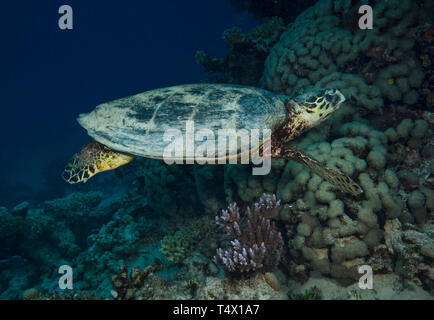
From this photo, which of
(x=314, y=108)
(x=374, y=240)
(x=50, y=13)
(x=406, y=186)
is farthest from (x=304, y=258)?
(x=50, y=13)

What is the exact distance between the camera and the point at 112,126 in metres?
3.41

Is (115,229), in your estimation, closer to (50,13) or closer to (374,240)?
(374,240)

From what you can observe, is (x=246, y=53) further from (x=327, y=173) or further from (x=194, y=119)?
(x=327, y=173)

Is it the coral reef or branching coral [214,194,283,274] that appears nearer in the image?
branching coral [214,194,283,274]

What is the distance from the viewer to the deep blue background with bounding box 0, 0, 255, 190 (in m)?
72.9

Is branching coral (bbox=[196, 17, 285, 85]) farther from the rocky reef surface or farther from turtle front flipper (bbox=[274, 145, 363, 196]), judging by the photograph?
turtle front flipper (bbox=[274, 145, 363, 196])

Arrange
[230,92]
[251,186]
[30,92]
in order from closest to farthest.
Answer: [230,92] → [251,186] → [30,92]

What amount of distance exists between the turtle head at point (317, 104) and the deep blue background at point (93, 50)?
2451 inches

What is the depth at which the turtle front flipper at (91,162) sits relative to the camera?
369 cm

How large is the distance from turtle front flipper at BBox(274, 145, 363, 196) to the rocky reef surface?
0.91 feet

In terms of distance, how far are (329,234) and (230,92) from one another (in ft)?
9.34

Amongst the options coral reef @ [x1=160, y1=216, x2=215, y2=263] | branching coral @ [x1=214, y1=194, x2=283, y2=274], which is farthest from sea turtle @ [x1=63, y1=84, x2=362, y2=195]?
coral reef @ [x1=160, y1=216, x2=215, y2=263]

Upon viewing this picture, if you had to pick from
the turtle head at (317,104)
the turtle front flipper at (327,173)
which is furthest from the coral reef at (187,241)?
the turtle head at (317,104)
